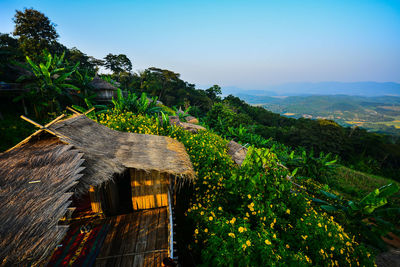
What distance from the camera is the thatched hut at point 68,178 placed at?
1.99 metres

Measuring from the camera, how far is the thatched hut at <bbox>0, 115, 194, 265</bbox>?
199 centimetres

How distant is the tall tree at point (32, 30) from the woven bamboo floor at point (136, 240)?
24.9 m

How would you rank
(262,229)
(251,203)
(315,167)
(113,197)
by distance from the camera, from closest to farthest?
(262,229), (251,203), (113,197), (315,167)

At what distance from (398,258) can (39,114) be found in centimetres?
1803

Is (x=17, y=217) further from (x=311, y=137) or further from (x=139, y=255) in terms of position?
(x=311, y=137)

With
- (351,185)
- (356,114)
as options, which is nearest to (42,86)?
(351,185)

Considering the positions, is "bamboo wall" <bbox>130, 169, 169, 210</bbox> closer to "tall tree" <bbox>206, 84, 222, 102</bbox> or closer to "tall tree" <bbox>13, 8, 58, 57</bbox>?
"tall tree" <bbox>13, 8, 58, 57</bbox>

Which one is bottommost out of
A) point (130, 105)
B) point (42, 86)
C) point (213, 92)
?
point (130, 105)

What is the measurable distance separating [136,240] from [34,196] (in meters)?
2.14

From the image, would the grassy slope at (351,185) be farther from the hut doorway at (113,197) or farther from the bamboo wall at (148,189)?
the hut doorway at (113,197)

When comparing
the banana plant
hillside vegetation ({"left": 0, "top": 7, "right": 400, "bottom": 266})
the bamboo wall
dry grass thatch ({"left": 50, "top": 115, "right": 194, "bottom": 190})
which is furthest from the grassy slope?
the banana plant

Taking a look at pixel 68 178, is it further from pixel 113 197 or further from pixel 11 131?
pixel 11 131

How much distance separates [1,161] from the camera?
108 inches

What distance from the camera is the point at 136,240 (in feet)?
11.7
